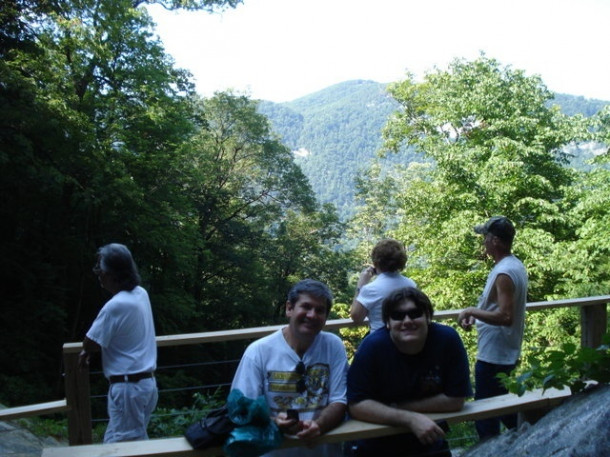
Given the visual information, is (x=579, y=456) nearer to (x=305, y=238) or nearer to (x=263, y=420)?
(x=263, y=420)

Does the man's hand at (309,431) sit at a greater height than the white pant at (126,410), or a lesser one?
greater

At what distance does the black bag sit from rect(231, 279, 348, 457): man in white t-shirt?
348 mm

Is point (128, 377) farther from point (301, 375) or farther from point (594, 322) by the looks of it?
point (594, 322)

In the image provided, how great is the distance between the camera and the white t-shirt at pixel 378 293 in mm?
3100

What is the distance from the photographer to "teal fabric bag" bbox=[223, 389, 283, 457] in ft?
5.47

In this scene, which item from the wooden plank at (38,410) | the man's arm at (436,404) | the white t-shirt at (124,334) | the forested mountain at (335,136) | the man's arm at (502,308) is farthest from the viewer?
the forested mountain at (335,136)

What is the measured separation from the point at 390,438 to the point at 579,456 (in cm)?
73

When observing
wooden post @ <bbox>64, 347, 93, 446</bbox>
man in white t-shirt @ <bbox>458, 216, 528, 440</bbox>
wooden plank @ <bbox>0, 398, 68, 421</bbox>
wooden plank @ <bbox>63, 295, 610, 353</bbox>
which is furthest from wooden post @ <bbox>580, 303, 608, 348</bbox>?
wooden plank @ <bbox>0, 398, 68, 421</bbox>

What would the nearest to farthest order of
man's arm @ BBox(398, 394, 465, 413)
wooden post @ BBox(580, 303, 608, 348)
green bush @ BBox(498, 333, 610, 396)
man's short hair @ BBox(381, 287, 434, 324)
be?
green bush @ BBox(498, 333, 610, 396) → man's arm @ BBox(398, 394, 465, 413) → man's short hair @ BBox(381, 287, 434, 324) → wooden post @ BBox(580, 303, 608, 348)

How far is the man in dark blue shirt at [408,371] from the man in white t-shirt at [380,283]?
1.02 m

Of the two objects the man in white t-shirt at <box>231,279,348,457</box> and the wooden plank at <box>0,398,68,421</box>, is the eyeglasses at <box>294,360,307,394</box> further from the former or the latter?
the wooden plank at <box>0,398,68,421</box>

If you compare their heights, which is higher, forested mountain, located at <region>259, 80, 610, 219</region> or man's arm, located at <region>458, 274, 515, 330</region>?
forested mountain, located at <region>259, 80, 610, 219</region>

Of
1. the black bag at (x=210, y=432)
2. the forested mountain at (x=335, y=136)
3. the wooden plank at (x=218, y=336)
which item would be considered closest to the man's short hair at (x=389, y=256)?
the wooden plank at (x=218, y=336)

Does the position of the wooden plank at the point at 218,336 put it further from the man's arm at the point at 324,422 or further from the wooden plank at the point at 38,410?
the man's arm at the point at 324,422
